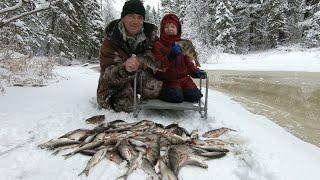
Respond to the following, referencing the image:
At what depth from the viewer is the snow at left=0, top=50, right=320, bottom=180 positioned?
4.28 metres

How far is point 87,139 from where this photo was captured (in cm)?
515

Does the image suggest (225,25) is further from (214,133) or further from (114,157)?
(114,157)

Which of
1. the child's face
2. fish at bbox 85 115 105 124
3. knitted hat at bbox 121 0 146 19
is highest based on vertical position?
knitted hat at bbox 121 0 146 19

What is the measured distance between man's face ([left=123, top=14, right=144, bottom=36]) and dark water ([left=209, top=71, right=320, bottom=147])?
8.79ft

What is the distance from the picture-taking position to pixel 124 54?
6867mm

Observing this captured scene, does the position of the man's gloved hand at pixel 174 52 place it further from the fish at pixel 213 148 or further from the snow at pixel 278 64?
the snow at pixel 278 64

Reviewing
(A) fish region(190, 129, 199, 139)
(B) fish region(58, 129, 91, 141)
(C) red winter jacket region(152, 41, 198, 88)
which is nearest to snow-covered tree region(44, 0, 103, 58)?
(C) red winter jacket region(152, 41, 198, 88)

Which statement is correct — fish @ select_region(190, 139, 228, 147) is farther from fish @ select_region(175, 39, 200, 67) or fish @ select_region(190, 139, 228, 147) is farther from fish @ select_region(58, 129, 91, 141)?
fish @ select_region(175, 39, 200, 67)

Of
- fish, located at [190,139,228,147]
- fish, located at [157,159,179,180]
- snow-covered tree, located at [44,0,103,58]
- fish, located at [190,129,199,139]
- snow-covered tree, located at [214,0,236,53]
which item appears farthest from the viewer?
snow-covered tree, located at [214,0,236,53]

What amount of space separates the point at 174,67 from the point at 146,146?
84.7 inches

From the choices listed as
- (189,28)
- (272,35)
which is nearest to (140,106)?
(272,35)

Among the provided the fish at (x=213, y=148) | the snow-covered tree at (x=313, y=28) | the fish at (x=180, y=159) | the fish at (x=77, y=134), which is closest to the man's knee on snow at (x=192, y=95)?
the fish at (x=213, y=148)

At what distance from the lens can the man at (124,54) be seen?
21.5 ft

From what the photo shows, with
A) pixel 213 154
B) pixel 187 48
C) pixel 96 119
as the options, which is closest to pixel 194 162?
pixel 213 154
